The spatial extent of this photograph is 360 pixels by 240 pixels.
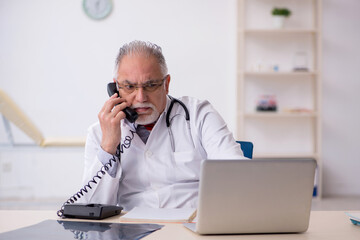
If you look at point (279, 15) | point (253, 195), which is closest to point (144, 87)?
point (253, 195)

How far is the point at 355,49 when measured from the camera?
5.07 metres

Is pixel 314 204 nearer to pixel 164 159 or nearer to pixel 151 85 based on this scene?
pixel 164 159

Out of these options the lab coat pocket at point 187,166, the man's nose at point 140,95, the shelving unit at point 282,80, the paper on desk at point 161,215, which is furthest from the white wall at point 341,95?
the paper on desk at point 161,215

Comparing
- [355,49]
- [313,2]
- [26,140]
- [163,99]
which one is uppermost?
[313,2]

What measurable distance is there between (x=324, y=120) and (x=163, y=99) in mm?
3556

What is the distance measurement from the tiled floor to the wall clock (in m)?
2.08

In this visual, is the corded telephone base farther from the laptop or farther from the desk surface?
the laptop

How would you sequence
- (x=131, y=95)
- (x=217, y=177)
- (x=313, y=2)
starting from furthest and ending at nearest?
(x=313, y=2)
(x=131, y=95)
(x=217, y=177)

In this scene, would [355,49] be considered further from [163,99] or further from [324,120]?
[163,99]

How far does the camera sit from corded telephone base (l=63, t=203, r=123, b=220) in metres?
1.36

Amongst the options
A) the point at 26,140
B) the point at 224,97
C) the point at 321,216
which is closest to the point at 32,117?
the point at 26,140

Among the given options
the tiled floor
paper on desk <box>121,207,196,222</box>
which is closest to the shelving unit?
the tiled floor

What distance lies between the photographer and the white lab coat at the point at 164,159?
1.84m

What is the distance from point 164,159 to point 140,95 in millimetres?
277
